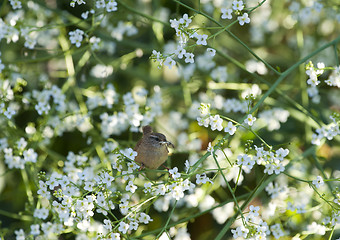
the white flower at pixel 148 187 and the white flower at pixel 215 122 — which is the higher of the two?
the white flower at pixel 215 122

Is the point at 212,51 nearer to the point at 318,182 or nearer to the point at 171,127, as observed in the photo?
the point at 318,182

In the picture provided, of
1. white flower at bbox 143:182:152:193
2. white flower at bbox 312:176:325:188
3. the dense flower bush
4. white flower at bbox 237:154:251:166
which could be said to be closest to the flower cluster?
the dense flower bush

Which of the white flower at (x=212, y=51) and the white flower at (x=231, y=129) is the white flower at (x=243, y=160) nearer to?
the white flower at (x=231, y=129)

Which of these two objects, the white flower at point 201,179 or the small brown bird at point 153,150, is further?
the small brown bird at point 153,150

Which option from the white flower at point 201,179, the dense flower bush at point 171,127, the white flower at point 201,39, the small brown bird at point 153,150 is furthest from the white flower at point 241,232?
the white flower at point 201,39

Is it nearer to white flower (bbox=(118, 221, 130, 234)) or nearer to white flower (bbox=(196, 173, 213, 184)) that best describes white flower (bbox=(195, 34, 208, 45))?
white flower (bbox=(196, 173, 213, 184))

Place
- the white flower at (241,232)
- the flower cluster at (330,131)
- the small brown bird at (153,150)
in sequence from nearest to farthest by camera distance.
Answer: the white flower at (241,232)
the flower cluster at (330,131)
the small brown bird at (153,150)

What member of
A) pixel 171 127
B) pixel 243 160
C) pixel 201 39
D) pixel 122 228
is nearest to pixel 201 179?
pixel 243 160

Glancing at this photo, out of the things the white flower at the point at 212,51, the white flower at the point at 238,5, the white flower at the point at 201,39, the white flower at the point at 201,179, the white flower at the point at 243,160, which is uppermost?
the white flower at the point at 238,5
